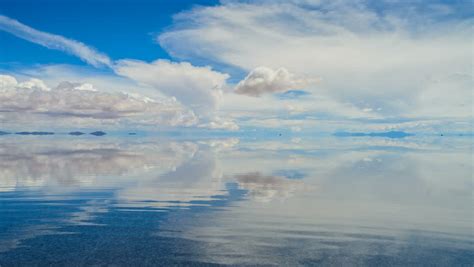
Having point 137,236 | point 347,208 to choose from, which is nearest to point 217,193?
point 347,208

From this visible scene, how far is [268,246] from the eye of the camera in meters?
22.9

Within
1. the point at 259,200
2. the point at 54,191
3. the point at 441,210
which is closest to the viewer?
the point at 441,210

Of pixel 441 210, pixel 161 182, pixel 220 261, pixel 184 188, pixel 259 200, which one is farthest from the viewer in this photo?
pixel 161 182

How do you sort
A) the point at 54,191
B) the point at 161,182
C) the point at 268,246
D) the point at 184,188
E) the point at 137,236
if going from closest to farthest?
1. the point at 268,246
2. the point at 137,236
3. the point at 54,191
4. the point at 184,188
5. the point at 161,182

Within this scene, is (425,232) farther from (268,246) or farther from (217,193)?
(217,193)

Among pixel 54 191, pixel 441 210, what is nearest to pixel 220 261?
pixel 441 210

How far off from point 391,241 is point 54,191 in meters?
34.4

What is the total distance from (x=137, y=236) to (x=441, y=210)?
87.9 ft

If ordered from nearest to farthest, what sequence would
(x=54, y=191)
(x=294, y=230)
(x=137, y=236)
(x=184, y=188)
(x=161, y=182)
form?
(x=137, y=236) < (x=294, y=230) < (x=54, y=191) < (x=184, y=188) < (x=161, y=182)

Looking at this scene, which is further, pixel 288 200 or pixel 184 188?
pixel 184 188

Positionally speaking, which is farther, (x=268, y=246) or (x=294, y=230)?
(x=294, y=230)

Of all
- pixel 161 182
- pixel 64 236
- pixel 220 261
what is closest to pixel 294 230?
pixel 220 261

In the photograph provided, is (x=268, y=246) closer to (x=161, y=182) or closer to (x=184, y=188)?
(x=184, y=188)

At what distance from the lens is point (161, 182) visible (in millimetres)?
48688
